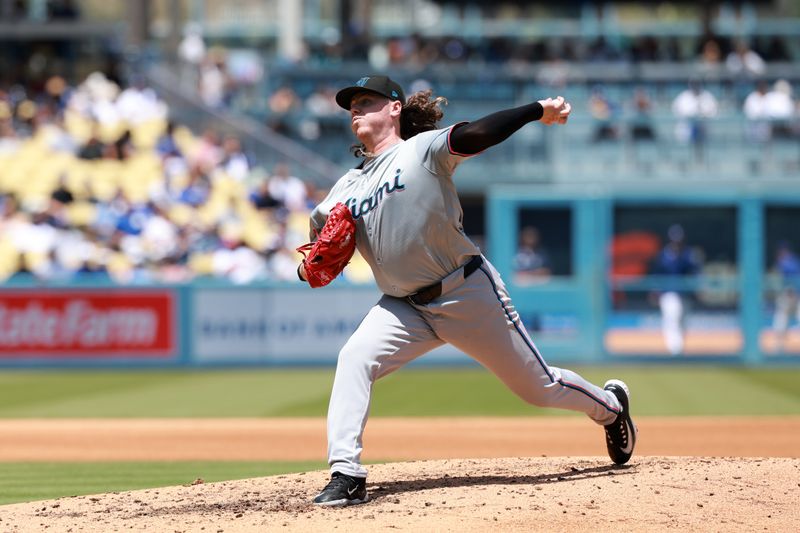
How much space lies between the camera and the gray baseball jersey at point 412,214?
5.52 m

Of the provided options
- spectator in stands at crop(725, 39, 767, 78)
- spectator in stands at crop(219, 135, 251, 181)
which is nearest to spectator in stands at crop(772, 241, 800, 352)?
spectator in stands at crop(725, 39, 767, 78)

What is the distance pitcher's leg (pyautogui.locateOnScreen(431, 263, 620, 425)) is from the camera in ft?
18.7

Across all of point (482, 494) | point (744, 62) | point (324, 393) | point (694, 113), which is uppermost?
point (744, 62)

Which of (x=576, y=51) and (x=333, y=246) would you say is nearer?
(x=333, y=246)

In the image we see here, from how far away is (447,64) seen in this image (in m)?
24.2

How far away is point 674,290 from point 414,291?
39.1ft

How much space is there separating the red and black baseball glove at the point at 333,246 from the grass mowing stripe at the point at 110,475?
192 centimetres

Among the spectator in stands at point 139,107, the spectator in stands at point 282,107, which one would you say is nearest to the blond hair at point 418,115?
the spectator in stands at point 282,107

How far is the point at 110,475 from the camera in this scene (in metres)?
7.55

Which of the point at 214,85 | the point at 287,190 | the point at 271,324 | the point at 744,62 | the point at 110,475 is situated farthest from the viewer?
the point at 744,62

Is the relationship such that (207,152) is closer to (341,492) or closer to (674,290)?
(674,290)

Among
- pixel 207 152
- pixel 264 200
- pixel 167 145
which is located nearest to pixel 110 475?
pixel 264 200

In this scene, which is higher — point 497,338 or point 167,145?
point 167,145

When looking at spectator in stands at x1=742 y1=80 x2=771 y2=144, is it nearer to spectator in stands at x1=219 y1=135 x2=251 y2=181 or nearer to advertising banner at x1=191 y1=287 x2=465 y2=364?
advertising banner at x1=191 y1=287 x2=465 y2=364
